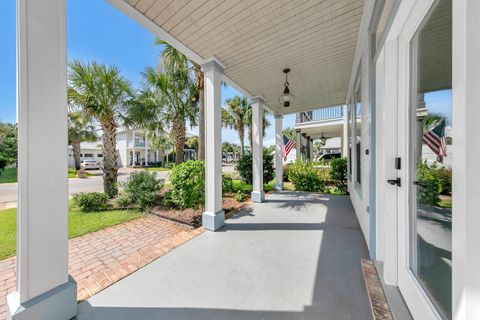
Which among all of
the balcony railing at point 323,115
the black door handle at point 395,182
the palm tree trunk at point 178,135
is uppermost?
the balcony railing at point 323,115

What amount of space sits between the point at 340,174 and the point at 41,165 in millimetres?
8025

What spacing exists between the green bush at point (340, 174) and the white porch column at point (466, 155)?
23.0 ft

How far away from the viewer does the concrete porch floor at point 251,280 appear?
5.93 ft

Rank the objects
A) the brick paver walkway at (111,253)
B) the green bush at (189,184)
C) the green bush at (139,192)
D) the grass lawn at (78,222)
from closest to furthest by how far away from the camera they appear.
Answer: the brick paver walkway at (111,253) → the grass lawn at (78,222) → the green bush at (189,184) → the green bush at (139,192)

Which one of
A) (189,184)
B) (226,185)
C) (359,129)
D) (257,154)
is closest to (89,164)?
(226,185)

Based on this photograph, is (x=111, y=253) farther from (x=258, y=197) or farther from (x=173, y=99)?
(x=173, y=99)

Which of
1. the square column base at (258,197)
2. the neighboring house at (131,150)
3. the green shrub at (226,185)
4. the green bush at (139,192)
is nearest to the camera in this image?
the green bush at (139,192)

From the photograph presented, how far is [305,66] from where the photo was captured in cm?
412

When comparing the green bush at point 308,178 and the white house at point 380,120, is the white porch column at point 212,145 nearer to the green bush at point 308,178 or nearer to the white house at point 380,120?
the white house at point 380,120

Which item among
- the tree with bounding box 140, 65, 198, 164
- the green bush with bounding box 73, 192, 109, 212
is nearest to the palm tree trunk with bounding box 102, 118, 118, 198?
the green bush with bounding box 73, 192, 109, 212

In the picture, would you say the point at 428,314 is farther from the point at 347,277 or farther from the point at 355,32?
the point at 355,32

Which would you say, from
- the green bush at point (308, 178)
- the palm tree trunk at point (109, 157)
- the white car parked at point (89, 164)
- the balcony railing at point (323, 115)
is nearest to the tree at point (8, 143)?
the white car parked at point (89, 164)

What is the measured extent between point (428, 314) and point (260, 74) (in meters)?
4.39

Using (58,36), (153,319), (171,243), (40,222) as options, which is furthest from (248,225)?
(58,36)
